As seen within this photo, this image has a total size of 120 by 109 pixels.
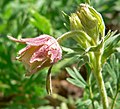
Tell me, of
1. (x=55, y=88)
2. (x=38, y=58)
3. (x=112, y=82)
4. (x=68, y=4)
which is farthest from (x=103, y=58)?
(x=55, y=88)

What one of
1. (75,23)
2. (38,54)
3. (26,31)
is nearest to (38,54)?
(38,54)

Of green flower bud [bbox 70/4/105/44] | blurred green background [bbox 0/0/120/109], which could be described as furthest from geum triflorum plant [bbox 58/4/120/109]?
blurred green background [bbox 0/0/120/109]

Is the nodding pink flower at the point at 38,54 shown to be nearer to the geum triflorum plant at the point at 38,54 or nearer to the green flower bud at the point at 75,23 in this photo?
the geum triflorum plant at the point at 38,54

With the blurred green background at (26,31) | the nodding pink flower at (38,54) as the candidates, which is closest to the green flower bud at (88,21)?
the nodding pink flower at (38,54)

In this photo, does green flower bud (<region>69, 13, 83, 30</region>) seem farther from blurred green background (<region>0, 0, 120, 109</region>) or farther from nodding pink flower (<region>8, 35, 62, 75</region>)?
blurred green background (<region>0, 0, 120, 109</region>)

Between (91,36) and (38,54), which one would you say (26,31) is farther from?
(38,54)

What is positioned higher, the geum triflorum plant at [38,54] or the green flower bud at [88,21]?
the green flower bud at [88,21]
